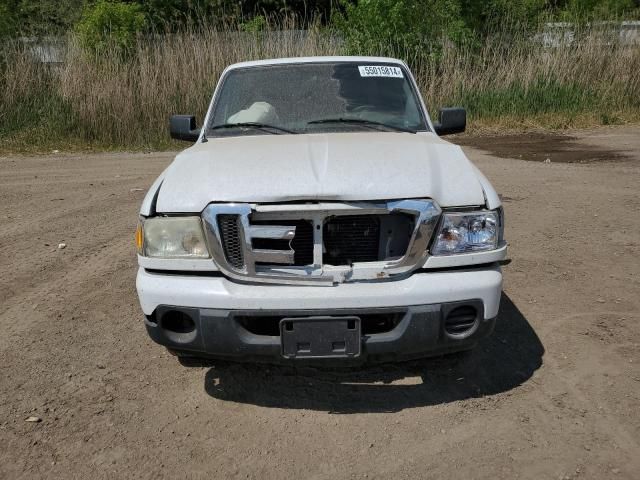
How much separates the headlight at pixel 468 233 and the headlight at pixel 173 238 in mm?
1111

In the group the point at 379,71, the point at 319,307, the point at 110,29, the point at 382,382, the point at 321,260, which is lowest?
the point at 382,382

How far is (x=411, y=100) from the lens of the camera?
181 inches

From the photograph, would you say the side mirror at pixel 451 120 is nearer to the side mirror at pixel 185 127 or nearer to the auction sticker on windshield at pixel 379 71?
the auction sticker on windshield at pixel 379 71

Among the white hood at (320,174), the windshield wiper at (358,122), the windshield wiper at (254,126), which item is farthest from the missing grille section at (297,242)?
the windshield wiper at (358,122)

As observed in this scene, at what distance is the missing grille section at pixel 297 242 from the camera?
9.91 feet

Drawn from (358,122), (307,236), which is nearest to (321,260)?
(307,236)

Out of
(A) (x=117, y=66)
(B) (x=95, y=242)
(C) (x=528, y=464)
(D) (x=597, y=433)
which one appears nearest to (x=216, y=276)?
(C) (x=528, y=464)

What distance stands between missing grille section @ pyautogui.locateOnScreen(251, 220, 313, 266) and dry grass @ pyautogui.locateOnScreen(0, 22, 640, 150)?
1047 cm

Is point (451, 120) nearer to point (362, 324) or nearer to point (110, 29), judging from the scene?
point (362, 324)

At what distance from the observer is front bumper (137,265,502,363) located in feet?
9.59

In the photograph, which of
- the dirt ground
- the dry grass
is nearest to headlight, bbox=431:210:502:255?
the dirt ground

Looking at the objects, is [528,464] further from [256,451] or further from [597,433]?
[256,451]

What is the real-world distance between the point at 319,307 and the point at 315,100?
77.3 inches

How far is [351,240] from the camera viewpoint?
3092 mm
